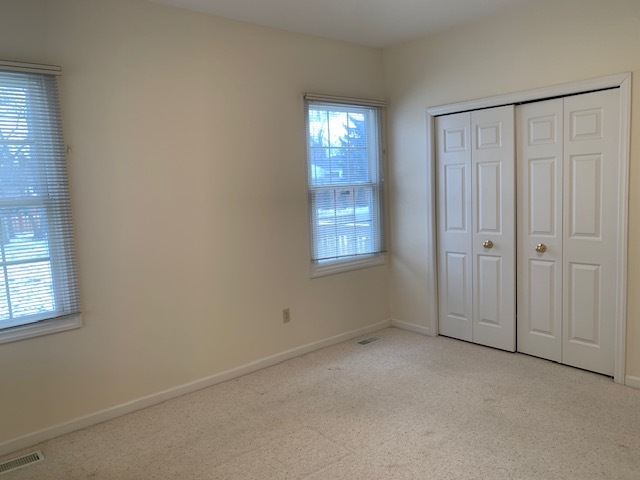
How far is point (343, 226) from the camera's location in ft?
14.3

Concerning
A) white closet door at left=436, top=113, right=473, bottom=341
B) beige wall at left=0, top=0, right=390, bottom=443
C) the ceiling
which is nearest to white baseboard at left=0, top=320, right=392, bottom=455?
beige wall at left=0, top=0, right=390, bottom=443

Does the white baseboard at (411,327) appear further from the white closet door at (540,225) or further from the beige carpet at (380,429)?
the white closet door at (540,225)

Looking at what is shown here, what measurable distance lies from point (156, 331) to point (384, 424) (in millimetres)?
1594

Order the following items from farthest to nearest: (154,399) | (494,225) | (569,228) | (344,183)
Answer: (344,183) < (494,225) < (569,228) < (154,399)

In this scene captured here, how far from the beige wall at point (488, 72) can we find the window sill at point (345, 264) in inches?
8.2

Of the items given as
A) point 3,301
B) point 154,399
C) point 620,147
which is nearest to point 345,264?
point 154,399

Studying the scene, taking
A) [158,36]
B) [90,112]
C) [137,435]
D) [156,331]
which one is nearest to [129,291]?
[156,331]

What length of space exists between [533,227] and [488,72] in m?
1.25

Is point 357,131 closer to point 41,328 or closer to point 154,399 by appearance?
point 154,399

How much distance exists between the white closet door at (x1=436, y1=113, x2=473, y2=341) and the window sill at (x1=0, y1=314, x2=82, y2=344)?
2.92m

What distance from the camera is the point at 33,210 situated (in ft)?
9.10

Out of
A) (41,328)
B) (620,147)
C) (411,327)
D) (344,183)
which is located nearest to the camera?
(41,328)

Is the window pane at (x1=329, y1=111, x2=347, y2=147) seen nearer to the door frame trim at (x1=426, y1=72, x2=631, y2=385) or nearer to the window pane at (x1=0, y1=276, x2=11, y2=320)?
the door frame trim at (x1=426, y1=72, x2=631, y2=385)

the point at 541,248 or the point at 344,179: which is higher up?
the point at 344,179
